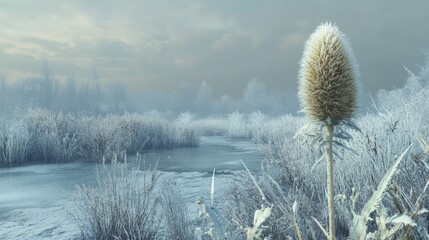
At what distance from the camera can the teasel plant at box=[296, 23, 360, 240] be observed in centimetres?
160

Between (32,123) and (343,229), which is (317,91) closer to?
(343,229)

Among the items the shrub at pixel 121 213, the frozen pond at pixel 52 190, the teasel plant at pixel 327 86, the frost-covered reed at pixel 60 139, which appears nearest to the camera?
the teasel plant at pixel 327 86

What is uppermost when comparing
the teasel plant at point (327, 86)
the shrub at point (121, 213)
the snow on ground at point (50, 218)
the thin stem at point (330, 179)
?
the teasel plant at point (327, 86)

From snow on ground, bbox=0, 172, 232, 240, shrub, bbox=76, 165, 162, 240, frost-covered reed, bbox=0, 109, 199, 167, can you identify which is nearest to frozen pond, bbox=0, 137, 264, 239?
snow on ground, bbox=0, 172, 232, 240

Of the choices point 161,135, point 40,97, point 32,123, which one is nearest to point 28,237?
point 32,123

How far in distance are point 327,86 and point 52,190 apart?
7806 mm

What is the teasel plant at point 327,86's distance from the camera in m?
1.60

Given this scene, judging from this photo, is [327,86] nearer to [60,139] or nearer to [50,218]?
[50,218]

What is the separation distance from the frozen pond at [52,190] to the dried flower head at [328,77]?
3.40m

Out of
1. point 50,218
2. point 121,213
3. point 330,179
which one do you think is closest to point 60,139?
point 50,218

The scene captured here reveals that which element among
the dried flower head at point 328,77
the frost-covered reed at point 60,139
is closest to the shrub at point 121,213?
the dried flower head at point 328,77

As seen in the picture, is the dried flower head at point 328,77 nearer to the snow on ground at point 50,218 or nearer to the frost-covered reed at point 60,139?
the snow on ground at point 50,218

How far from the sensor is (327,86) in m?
1.70

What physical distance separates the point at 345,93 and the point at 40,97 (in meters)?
76.3
